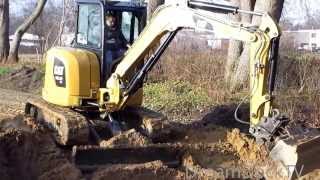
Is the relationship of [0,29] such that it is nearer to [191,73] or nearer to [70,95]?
[191,73]

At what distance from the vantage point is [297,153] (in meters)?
7.21

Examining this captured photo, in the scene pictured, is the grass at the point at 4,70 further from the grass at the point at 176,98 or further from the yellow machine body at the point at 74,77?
the yellow machine body at the point at 74,77

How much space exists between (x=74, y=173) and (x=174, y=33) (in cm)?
249

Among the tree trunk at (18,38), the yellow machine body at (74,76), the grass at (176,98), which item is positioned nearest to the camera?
the yellow machine body at (74,76)

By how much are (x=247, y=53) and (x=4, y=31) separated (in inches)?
715

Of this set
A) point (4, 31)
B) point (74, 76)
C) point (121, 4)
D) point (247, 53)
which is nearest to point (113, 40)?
point (121, 4)

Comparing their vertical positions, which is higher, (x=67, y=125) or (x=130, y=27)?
(x=130, y=27)

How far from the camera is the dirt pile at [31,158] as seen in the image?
320 inches

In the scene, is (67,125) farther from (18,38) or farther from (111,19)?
(18,38)

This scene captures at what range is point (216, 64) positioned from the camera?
17.3 metres

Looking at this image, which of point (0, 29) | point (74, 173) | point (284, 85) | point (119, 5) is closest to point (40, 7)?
point (0, 29)

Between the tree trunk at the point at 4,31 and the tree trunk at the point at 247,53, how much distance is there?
16394 millimetres

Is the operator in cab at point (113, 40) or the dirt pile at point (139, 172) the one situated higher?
the operator in cab at point (113, 40)

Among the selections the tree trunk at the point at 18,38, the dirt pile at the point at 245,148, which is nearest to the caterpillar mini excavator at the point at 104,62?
the dirt pile at the point at 245,148
